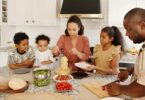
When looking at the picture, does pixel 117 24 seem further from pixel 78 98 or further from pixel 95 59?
pixel 78 98

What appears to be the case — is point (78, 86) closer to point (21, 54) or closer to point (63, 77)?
point (63, 77)

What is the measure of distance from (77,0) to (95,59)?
164 cm

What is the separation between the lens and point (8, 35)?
412 cm

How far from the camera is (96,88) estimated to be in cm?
165

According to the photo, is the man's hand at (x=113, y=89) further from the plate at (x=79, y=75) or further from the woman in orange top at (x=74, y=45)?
the woman in orange top at (x=74, y=45)

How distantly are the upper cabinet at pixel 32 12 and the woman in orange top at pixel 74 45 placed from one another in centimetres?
142

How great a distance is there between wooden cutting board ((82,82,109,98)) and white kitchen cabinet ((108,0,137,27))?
1910 millimetres

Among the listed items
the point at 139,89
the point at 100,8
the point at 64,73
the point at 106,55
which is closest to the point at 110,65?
the point at 106,55

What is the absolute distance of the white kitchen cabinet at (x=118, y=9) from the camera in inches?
134

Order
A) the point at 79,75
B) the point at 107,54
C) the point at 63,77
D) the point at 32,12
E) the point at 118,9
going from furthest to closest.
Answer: the point at 32,12 < the point at 118,9 < the point at 107,54 < the point at 79,75 < the point at 63,77

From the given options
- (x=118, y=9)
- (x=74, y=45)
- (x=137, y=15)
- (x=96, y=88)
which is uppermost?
(x=118, y=9)

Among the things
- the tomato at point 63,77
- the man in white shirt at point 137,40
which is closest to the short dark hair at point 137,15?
the man in white shirt at point 137,40

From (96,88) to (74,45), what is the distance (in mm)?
861

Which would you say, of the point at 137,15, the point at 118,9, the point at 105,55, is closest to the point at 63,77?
the point at 105,55
